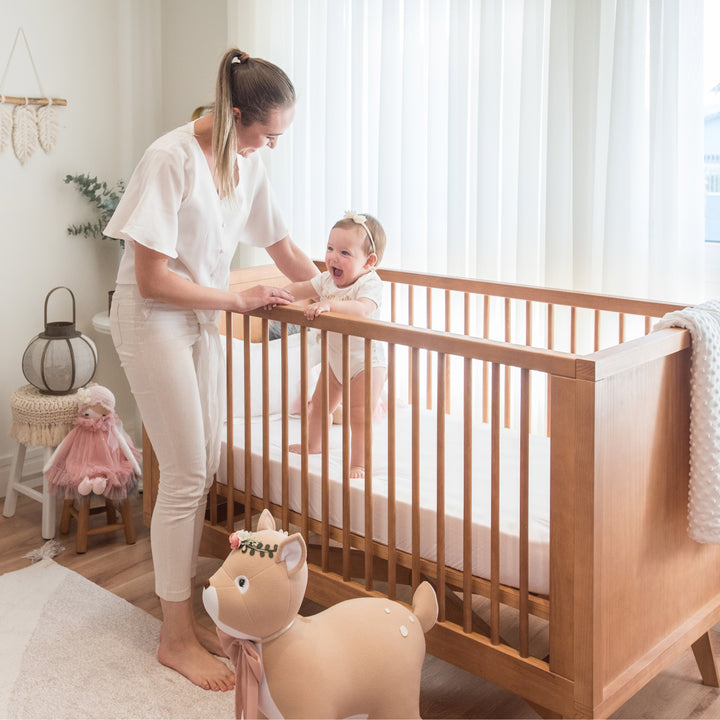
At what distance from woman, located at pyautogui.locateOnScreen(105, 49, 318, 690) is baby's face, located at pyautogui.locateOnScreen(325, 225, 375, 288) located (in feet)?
0.52

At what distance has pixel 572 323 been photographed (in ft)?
7.78

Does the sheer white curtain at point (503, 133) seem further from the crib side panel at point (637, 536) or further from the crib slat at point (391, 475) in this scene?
the crib slat at point (391, 475)

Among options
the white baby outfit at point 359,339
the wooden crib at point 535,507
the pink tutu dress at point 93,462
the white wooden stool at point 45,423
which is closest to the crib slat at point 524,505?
the wooden crib at point 535,507

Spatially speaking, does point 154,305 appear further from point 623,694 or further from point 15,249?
point 15,249

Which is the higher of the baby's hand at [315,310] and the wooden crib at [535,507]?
the baby's hand at [315,310]

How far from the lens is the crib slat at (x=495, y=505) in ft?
5.39

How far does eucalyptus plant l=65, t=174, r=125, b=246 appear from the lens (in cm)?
319

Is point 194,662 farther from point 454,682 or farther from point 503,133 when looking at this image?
point 503,133

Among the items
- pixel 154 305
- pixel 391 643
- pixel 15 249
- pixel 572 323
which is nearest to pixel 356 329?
pixel 154 305

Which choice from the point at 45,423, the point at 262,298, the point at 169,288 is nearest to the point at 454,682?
the point at 262,298

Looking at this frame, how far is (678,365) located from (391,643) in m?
0.71

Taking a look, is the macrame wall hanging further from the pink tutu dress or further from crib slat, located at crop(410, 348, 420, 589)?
crib slat, located at crop(410, 348, 420, 589)

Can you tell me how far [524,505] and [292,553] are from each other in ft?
1.36

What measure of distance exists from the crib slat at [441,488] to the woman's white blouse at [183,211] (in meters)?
0.57
